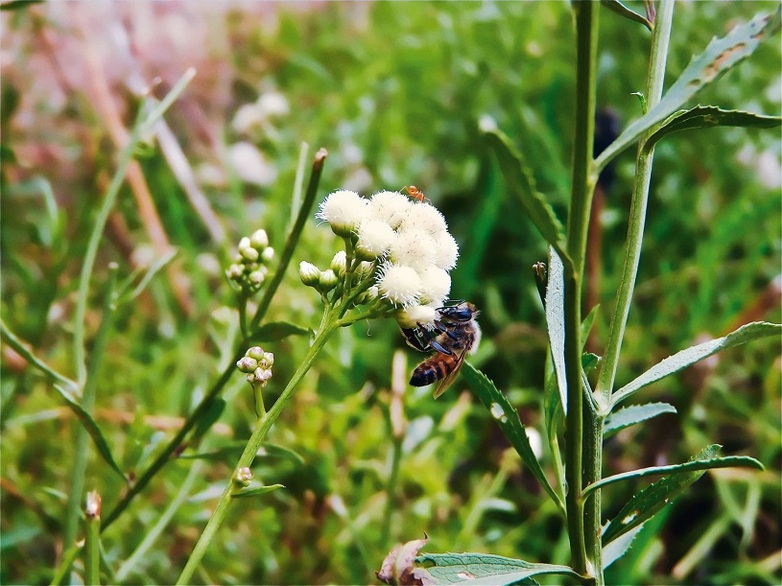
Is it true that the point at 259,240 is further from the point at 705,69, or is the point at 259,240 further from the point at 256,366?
the point at 705,69

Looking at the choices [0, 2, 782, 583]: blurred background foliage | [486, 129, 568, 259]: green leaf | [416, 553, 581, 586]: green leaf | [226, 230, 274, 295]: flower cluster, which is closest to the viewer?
[486, 129, 568, 259]: green leaf

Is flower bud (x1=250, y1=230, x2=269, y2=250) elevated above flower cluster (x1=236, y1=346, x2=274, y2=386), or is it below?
above

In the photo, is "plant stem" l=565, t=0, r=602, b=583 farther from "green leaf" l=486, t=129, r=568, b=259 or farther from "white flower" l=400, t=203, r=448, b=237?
"white flower" l=400, t=203, r=448, b=237

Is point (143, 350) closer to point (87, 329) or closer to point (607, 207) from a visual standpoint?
point (87, 329)

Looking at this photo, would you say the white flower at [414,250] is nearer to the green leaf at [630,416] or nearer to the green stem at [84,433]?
the green leaf at [630,416]

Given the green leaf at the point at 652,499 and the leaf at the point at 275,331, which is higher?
the leaf at the point at 275,331

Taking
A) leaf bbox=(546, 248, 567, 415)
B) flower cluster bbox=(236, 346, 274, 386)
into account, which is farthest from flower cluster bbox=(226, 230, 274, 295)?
leaf bbox=(546, 248, 567, 415)

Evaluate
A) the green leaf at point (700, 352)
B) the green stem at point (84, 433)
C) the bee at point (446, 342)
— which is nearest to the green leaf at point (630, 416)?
the green leaf at point (700, 352)
